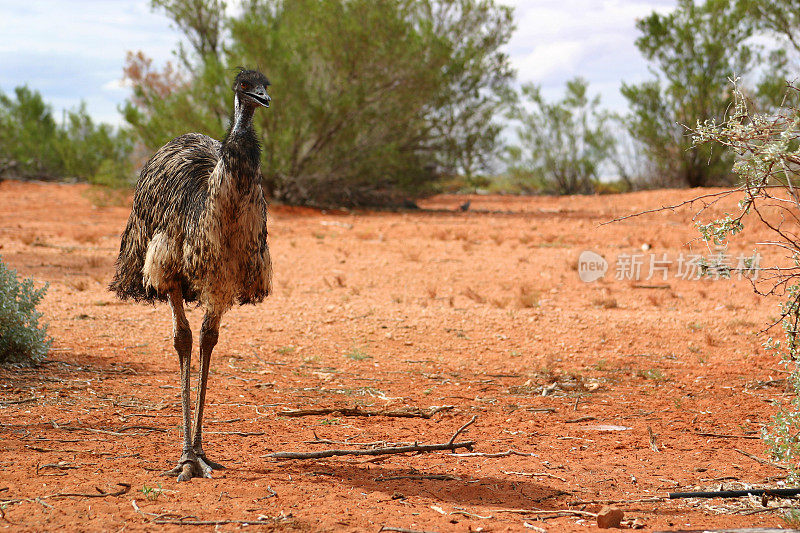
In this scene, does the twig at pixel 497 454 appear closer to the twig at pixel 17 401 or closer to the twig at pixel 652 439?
the twig at pixel 652 439

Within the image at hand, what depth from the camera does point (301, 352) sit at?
25.4 feet

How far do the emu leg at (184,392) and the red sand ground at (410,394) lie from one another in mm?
129

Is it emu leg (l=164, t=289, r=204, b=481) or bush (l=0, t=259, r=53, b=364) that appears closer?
emu leg (l=164, t=289, r=204, b=481)

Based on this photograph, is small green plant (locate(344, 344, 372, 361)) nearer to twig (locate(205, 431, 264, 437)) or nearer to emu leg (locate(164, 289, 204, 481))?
twig (locate(205, 431, 264, 437))

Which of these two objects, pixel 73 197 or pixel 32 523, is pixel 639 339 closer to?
pixel 32 523

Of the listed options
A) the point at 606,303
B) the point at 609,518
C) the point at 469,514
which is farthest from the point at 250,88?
the point at 606,303

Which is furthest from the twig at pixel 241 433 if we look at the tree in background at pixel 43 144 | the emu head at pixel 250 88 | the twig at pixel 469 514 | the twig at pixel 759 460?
the tree in background at pixel 43 144

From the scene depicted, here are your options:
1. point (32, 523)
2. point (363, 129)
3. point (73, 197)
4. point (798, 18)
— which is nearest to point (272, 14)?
point (363, 129)

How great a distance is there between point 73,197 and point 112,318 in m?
14.6

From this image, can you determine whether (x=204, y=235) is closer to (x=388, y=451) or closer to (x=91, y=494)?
(x=91, y=494)

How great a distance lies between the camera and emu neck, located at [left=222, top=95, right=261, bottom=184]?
4012 mm

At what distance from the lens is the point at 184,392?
4.44 metres

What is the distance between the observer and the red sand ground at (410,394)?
391 centimetres

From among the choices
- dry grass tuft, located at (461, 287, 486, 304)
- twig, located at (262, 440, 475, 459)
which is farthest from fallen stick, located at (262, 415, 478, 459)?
dry grass tuft, located at (461, 287, 486, 304)
